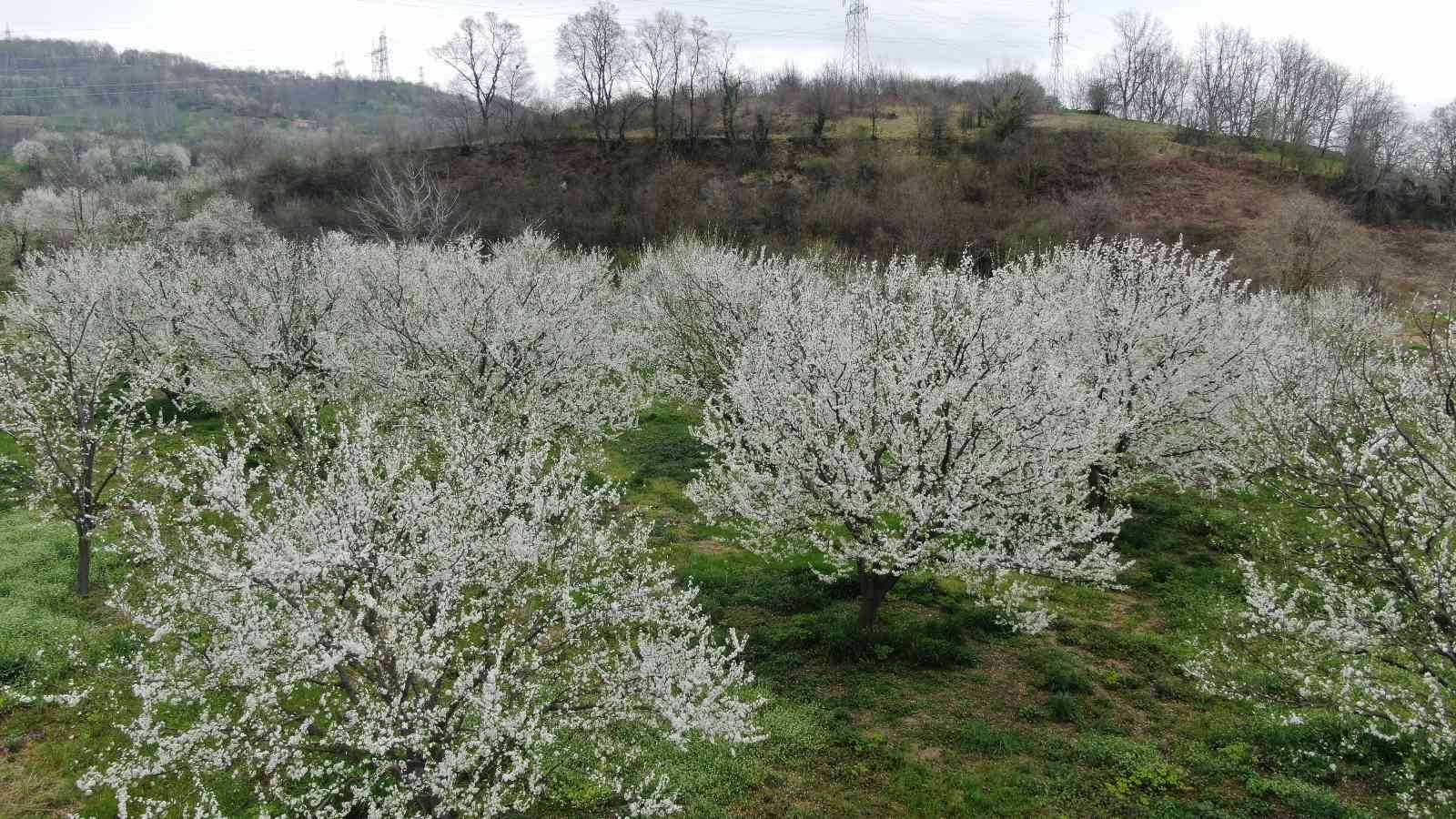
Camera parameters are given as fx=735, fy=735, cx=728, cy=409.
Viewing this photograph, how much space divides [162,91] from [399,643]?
176 meters

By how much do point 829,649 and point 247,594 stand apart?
29.3 ft

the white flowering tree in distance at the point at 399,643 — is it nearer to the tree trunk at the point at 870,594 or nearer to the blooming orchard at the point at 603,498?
A: the blooming orchard at the point at 603,498

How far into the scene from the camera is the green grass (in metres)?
9.35

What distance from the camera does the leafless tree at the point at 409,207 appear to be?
122ft

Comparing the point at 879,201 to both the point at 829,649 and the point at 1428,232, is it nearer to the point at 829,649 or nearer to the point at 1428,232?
the point at 1428,232

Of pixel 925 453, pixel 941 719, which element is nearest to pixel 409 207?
pixel 925 453

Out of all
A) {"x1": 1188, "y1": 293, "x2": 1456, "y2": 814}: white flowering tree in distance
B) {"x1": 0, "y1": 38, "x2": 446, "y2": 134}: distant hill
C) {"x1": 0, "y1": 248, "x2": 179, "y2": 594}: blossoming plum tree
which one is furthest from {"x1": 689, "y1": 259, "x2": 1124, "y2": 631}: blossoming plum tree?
{"x1": 0, "y1": 38, "x2": 446, "y2": 134}: distant hill

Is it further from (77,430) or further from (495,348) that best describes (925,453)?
(77,430)

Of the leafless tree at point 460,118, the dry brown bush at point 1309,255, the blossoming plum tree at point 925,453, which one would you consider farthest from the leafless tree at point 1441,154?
the leafless tree at point 460,118

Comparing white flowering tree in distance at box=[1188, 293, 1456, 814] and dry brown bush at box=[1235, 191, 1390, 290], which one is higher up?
dry brown bush at box=[1235, 191, 1390, 290]

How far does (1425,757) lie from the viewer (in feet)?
31.8

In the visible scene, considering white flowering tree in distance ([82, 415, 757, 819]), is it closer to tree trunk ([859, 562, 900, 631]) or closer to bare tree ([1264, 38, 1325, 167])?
tree trunk ([859, 562, 900, 631])

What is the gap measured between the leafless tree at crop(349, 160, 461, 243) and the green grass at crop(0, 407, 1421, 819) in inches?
688

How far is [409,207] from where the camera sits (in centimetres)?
4453
